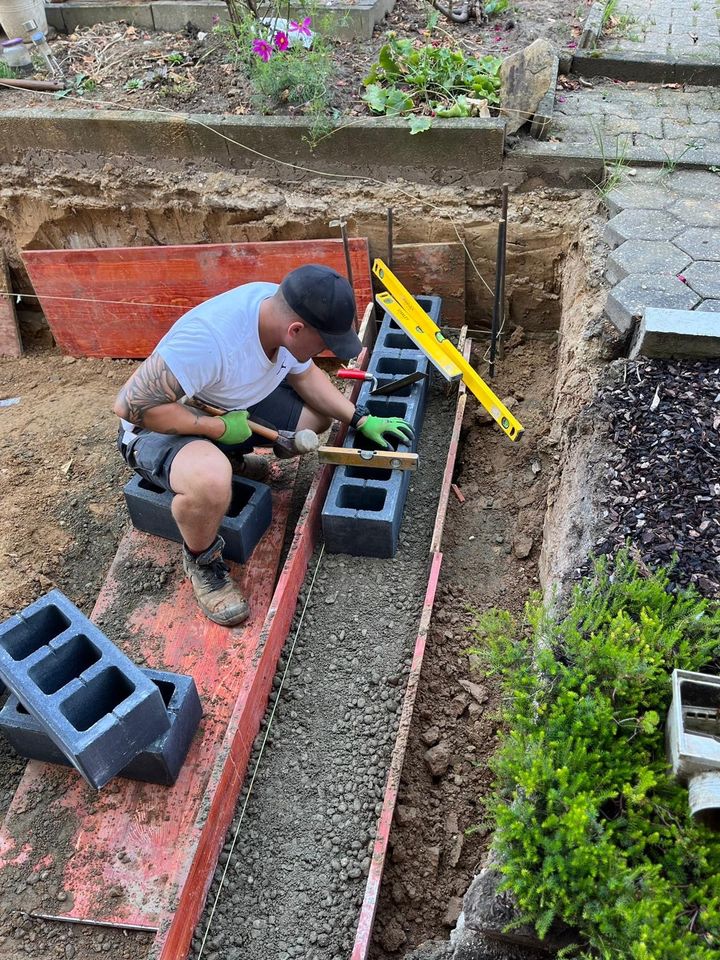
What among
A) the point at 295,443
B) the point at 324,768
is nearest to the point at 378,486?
the point at 295,443

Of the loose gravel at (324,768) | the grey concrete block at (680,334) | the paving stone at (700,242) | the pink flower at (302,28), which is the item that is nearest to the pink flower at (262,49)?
the pink flower at (302,28)

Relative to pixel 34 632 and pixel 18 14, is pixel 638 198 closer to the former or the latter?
pixel 34 632

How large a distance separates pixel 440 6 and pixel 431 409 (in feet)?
13.1

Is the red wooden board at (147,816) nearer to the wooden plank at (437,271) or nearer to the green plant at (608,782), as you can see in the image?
the green plant at (608,782)

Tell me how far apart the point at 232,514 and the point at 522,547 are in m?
1.41

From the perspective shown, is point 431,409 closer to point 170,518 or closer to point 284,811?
point 170,518

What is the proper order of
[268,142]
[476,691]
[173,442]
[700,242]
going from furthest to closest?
1. [268,142]
2. [700,242]
3. [173,442]
4. [476,691]

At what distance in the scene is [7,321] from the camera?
549cm

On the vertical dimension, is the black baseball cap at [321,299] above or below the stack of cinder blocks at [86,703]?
above

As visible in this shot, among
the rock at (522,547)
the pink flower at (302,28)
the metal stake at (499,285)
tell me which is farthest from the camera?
Answer: the pink flower at (302,28)

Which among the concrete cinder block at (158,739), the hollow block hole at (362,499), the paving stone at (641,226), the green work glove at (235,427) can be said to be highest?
the paving stone at (641,226)

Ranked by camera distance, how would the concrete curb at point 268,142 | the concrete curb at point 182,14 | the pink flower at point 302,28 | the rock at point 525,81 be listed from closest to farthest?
the rock at point 525,81 < the concrete curb at point 268,142 < the pink flower at point 302,28 < the concrete curb at point 182,14

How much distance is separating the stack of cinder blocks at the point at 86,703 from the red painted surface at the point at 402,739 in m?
0.82

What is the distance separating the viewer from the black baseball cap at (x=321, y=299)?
305cm
